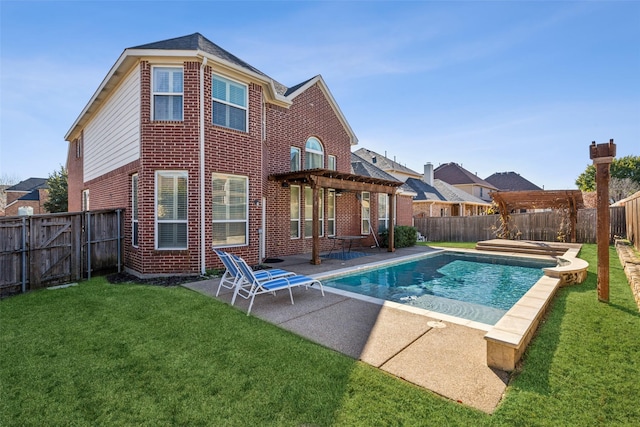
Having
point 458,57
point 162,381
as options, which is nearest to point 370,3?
point 458,57

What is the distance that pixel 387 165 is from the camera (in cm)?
2661

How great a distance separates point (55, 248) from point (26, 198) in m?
42.0

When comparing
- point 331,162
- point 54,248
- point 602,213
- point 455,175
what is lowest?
point 54,248

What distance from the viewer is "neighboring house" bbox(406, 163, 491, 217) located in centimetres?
2688

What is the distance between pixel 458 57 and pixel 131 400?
13.0 m

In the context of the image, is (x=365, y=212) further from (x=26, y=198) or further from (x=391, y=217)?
(x=26, y=198)

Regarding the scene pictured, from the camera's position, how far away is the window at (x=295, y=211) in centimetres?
1289

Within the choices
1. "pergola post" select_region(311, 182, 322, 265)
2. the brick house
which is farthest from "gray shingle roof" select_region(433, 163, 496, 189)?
"pergola post" select_region(311, 182, 322, 265)

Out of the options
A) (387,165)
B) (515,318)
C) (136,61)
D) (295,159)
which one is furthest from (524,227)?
(136,61)

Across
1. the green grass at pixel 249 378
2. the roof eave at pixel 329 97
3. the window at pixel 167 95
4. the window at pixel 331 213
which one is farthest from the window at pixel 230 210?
the window at pixel 331 213

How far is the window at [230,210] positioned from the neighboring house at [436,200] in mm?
19643

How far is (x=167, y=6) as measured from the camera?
32.3 feet

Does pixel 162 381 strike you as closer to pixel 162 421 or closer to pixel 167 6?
pixel 162 421

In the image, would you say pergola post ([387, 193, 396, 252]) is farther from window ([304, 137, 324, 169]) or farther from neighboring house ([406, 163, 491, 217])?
neighboring house ([406, 163, 491, 217])
